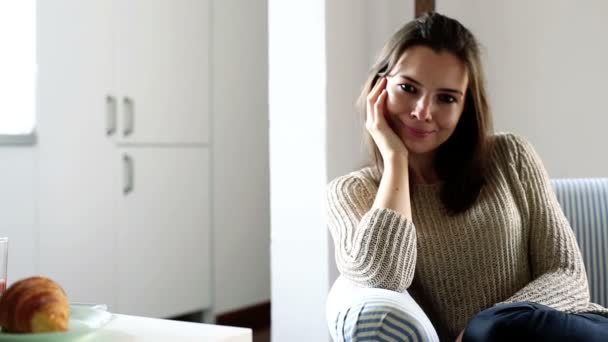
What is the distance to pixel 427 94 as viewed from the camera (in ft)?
5.31

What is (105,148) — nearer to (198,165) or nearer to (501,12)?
(198,165)

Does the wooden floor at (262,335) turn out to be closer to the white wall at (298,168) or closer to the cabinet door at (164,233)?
the cabinet door at (164,233)

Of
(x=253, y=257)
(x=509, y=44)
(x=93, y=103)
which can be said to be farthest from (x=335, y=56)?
(x=253, y=257)

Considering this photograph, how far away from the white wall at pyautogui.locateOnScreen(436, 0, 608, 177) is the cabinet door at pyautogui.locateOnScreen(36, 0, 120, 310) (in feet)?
4.38

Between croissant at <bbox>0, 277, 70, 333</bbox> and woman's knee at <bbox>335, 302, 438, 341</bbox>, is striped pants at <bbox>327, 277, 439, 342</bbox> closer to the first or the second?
woman's knee at <bbox>335, 302, 438, 341</bbox>

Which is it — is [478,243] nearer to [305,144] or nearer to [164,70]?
[305,144]

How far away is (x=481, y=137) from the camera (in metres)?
1.71

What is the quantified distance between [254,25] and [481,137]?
2.18 m

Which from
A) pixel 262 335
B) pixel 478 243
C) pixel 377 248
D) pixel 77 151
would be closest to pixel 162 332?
pixel 377 248

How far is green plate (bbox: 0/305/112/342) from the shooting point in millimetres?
934

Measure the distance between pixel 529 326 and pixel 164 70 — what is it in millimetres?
2259

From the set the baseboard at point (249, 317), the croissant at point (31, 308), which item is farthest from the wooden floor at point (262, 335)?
the croissant at point (31, 308)

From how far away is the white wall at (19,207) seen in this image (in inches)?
103

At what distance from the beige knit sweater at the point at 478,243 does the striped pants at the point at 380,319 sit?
0.48 ft
